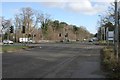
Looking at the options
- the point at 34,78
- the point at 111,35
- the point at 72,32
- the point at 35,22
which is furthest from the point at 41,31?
the point at 34,78

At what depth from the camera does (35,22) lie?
11656cm

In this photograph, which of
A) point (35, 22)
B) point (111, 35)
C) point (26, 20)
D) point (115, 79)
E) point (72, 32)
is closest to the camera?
point (115, 79)

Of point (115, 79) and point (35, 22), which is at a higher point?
point (35, 22)

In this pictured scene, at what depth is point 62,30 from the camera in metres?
160

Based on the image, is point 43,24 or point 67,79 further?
point 43,24

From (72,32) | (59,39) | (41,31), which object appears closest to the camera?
(41,31)

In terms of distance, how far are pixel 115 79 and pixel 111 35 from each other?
12.3 metres

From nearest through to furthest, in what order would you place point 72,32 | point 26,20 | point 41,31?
point 26,20 < point 41,31 < point 72,32

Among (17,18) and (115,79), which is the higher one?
(17,18)

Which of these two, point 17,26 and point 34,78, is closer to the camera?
point 34,78

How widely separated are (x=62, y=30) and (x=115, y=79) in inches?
5761

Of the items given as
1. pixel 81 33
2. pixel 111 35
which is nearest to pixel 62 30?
pixel 81 33

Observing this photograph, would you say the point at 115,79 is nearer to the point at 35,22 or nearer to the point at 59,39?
the point at 35,22

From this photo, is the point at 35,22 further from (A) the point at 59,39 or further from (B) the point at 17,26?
(A) the point at 59,39
